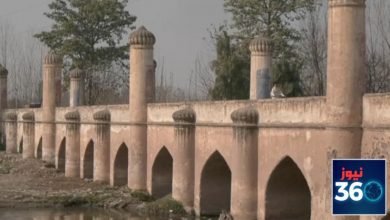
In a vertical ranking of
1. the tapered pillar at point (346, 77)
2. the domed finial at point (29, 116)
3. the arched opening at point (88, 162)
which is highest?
the tapered pillar at point (346, 77)

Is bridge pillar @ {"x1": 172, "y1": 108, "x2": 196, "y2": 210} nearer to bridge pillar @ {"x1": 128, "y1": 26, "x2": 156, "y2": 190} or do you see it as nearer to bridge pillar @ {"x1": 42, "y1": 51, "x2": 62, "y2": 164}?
bridge pillar @ {"x1": 128, "y1": 26, "x2": 156, "y2": 190}

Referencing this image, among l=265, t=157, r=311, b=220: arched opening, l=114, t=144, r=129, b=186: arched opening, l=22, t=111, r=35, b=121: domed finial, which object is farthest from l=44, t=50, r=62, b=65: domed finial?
l=265, t=157, r=311, b=220: arched opening

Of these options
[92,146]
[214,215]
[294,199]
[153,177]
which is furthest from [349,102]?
[92,146]

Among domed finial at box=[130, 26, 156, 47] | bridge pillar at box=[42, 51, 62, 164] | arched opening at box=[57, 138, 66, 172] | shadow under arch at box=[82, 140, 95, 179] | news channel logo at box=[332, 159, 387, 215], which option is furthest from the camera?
bridge pillar at box=[42, 51, 62, 164]

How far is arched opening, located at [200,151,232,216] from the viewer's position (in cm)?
2156

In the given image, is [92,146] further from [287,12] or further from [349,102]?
[349,102]

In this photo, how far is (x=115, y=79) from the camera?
50562mm

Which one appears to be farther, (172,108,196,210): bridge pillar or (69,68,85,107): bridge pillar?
(69,68,85,107): bridge pillar

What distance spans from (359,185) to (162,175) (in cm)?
1952

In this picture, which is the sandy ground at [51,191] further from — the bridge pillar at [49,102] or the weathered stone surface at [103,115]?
the weathered stone surface at [103,115]

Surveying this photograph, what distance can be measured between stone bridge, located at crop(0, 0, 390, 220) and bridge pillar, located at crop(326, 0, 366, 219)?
2 centimetres

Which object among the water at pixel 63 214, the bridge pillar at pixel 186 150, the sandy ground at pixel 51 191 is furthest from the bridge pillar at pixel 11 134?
the bridge pillar at pixel 186 150

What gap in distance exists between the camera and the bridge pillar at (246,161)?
18.5 m

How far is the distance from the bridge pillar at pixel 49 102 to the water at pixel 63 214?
997 cm
